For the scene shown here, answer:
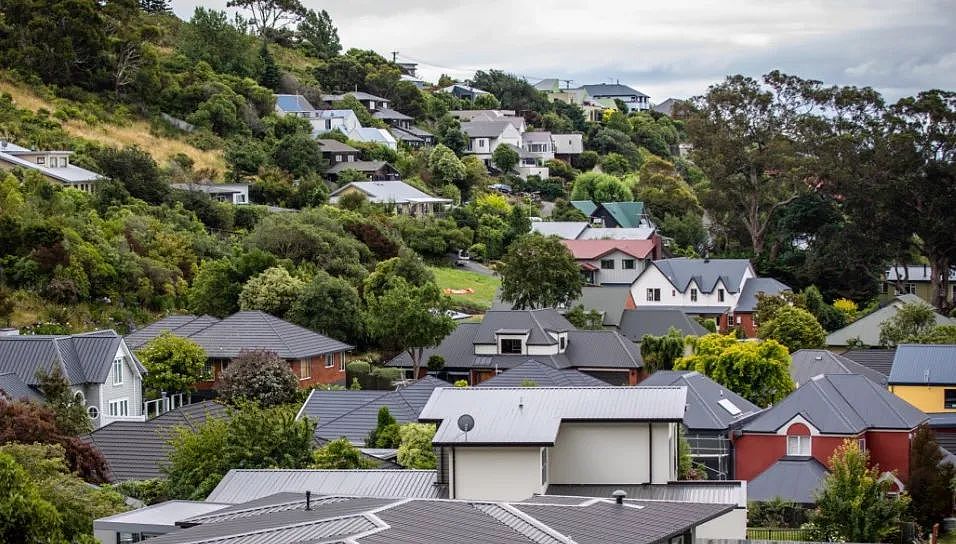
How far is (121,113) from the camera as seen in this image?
276 ft

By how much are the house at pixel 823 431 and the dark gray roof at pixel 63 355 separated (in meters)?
19.2

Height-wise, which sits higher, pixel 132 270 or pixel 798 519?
pixel 132 270

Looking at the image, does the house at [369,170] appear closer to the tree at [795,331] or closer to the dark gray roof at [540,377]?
the tree at [795,331]

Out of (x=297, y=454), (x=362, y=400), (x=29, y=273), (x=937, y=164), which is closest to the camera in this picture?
(x=297, y=454)

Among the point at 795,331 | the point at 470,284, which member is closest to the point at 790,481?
the point at 795,331

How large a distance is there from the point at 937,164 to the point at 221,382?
1810 inches

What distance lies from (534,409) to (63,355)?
20.4m

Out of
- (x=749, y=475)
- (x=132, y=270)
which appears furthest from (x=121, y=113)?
(x=749, y=475)

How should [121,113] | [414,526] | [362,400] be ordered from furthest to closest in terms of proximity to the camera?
[121,113], [362,400], [414,526]

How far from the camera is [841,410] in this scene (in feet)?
127

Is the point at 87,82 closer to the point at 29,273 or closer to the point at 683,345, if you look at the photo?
the point at 29,273

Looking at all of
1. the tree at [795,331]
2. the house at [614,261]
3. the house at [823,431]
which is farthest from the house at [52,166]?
the house at [823,431]

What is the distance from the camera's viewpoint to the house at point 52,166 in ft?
214

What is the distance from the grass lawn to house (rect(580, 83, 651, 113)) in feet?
348
